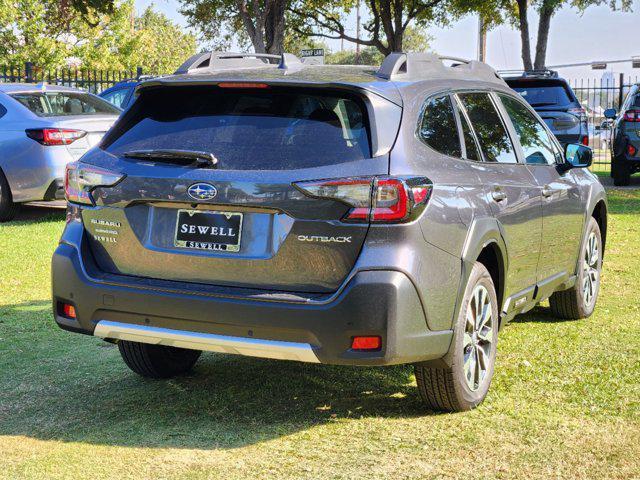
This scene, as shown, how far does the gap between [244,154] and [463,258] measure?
116 centimetres

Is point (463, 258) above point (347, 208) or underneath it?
underneath

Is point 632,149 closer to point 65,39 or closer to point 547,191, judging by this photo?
point 547,191

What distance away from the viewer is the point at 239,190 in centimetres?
427

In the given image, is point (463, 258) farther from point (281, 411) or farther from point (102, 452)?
point (102, 452)

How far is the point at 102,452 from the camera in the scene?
14.4 ft

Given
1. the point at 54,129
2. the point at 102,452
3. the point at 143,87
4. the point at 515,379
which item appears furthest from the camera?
the point at 54,129

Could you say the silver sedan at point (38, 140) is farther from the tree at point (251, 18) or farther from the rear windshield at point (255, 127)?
the tree at point (251, 18)

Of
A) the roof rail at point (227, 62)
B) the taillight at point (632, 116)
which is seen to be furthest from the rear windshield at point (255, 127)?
the taillight at point (632, 116)

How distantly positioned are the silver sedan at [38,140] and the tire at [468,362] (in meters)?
8.20

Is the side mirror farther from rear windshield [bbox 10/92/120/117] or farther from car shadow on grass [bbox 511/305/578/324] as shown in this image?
rear windshield [bbox 10/92/120/117]

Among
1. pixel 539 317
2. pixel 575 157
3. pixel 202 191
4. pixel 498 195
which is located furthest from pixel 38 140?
pixel 202 191

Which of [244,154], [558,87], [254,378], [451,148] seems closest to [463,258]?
[451,148]

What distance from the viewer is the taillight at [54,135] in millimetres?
12367

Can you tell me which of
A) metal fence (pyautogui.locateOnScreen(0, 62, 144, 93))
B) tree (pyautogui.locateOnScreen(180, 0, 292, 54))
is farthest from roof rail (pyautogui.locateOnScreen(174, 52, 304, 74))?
tree (pyautogui.locateOnScreen(180, 0, 292, 54))
